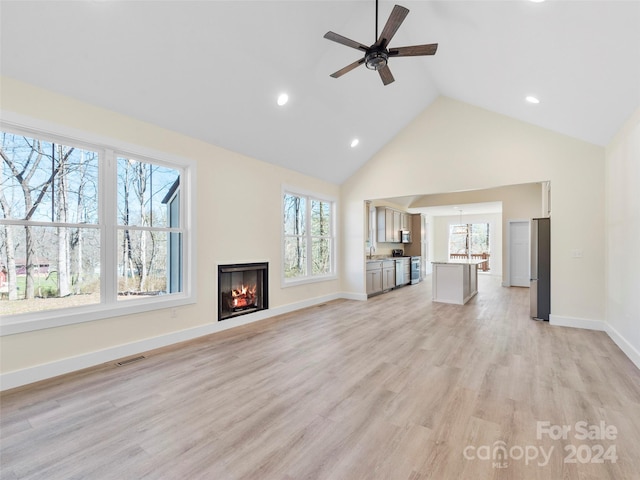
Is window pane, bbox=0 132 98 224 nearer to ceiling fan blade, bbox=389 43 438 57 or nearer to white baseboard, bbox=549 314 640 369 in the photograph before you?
ceiling fan blade, bbox=389 43 438 57

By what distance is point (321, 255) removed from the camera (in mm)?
6688

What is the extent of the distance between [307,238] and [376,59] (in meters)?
3.85

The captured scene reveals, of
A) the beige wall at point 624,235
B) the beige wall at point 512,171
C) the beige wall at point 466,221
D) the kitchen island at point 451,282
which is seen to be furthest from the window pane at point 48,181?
the beige wall at point 466,221

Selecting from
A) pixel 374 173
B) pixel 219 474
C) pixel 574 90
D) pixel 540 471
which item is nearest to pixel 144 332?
pixel 219 474

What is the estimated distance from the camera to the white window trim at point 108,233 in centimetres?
269

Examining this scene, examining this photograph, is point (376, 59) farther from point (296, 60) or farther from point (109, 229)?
point (109, 229)

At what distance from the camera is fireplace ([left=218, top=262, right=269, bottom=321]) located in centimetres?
450

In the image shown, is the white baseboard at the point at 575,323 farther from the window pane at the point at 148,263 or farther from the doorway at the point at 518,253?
the window pane at the point at 148,263

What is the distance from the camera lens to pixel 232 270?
4.57 metres

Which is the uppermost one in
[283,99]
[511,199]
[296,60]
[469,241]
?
[296,60]

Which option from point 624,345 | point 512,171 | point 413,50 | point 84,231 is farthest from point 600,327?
point 84,231

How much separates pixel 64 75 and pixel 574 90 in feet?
17.5

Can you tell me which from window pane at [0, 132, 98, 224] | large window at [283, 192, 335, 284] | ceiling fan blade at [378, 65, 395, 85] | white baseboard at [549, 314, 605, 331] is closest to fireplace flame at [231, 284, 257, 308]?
large window at [283, 192, 335, 284]

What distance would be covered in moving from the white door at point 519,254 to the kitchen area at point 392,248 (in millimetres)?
2747
